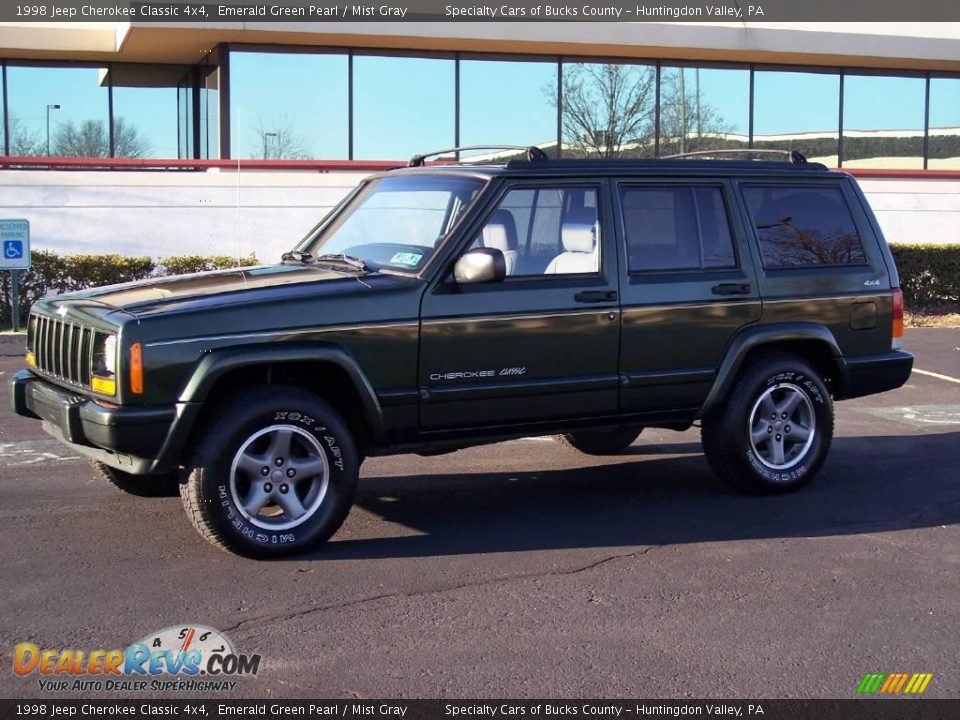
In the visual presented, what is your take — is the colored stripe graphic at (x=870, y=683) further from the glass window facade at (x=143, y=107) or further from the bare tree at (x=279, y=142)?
the glass window facade at (x=143, y=107)

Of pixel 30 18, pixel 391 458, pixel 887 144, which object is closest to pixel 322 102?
pixel 30 18

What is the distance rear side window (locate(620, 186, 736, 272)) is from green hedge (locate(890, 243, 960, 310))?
12849 millimetres

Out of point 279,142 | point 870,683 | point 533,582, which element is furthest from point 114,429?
point 279,142

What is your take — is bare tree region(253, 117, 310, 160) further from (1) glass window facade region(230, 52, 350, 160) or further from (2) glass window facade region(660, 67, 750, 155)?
(2) glass window facade region(660, 67, 750, 155)

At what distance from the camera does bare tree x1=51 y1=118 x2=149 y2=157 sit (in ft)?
74.2

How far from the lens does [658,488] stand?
7.41 m

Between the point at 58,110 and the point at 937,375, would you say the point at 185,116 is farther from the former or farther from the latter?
the point at 937,375

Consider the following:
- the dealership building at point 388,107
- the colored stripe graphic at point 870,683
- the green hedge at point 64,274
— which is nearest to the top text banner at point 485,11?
the dealership building at point 388,107

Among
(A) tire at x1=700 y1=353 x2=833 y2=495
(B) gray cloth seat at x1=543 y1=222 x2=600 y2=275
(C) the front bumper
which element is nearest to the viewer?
(C) the front bumper

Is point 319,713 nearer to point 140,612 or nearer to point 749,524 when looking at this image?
point 140,612

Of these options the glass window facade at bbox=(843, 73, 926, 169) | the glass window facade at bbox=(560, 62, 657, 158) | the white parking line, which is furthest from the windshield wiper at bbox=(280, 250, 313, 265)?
the glass window facade at bbox=(843, 73, 926, 169)

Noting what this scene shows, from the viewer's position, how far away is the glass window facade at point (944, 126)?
2373 cm

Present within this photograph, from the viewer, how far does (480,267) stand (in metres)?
5.97

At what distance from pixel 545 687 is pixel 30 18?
820 inches
